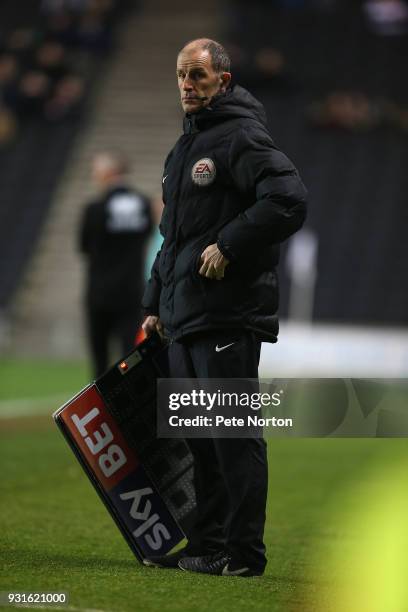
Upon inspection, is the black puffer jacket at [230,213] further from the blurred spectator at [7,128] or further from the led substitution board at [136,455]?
the blurred spectator at [7,128]

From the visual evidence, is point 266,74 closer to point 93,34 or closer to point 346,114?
point 346,114

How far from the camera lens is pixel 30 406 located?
12938 millimetres

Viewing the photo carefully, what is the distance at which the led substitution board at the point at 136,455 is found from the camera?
518 centimetres

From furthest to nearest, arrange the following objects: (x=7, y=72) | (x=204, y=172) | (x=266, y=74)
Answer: (x=7, y=72), (x=266, y=74), (x=204, y=172)

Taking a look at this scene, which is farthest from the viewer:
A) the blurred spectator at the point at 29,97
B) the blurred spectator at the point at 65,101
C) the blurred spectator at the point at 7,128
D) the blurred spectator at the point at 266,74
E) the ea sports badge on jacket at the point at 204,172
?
the blurred spectator at the point at 65,101

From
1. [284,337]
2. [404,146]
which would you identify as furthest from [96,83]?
[284,337]

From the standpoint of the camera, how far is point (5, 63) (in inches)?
1004

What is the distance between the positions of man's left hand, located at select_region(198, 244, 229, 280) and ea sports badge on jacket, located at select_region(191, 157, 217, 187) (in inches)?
9.0

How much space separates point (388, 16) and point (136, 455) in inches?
860

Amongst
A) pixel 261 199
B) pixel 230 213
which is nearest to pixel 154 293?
pixel 230 213

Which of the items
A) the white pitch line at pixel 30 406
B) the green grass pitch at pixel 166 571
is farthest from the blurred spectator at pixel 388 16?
the green grass pitch at pixel 166 571

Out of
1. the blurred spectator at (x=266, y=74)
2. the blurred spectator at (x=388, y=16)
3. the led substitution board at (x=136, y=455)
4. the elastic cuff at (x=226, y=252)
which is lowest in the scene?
the blurred spectator at (x=266, y=74)

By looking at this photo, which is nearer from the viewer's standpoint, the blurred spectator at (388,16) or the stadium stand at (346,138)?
the stadium stand at (346,138)

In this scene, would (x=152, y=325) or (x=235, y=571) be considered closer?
(x=235, y=571)
